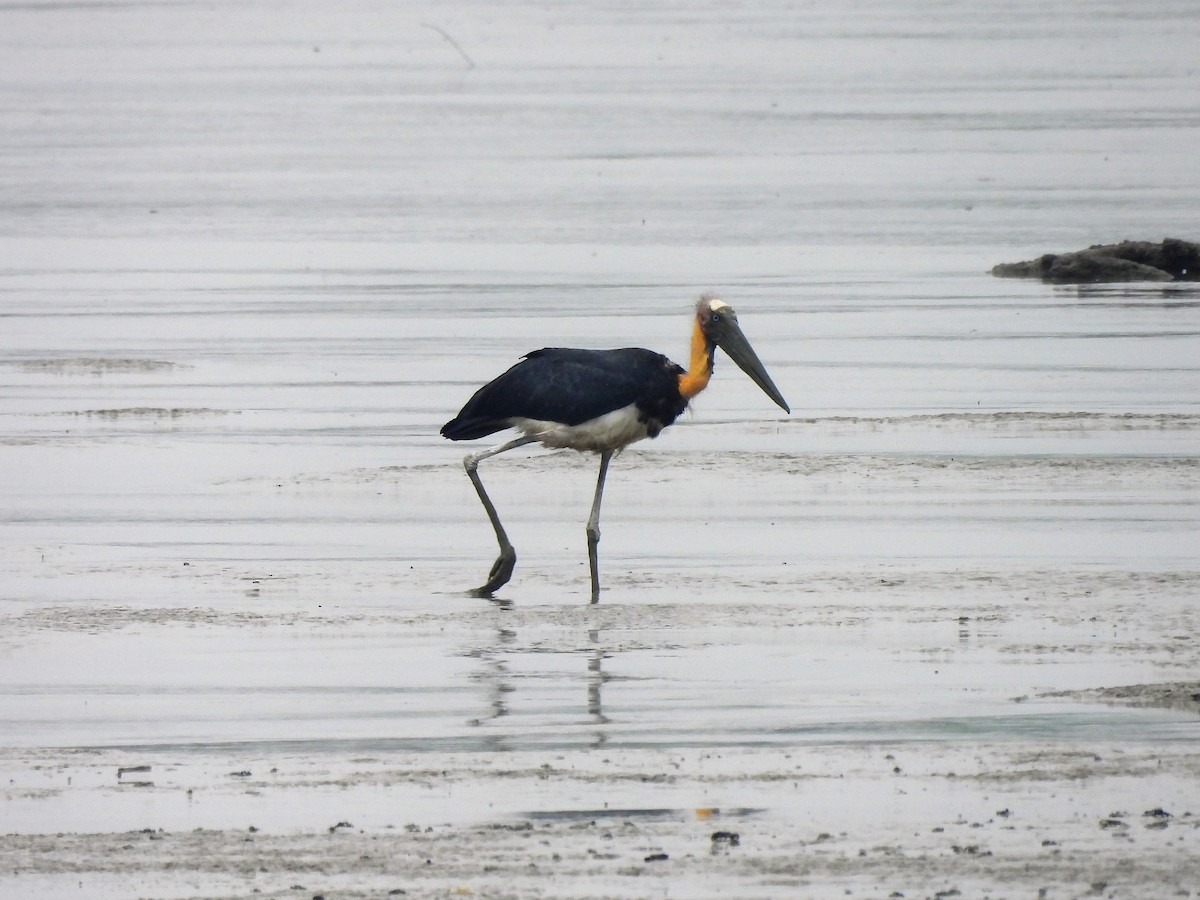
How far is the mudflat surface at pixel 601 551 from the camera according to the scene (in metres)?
7.74

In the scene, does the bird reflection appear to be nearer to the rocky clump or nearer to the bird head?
the bird head

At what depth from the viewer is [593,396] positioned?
1230 centimetres

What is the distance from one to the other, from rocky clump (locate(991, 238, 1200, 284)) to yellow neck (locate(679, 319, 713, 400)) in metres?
12.2

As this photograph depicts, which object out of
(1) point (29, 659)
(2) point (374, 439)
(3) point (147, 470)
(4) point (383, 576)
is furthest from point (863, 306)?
(1) point (29, 659)

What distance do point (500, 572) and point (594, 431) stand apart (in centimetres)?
93

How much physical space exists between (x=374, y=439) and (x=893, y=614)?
593 cm

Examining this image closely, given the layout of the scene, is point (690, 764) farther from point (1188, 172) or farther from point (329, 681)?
point (1188, 172)

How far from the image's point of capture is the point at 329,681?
32.9 ft

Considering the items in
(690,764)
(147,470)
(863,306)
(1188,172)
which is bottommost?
(690,764)

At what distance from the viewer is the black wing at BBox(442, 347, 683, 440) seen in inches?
485

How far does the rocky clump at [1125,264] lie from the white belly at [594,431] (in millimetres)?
12612

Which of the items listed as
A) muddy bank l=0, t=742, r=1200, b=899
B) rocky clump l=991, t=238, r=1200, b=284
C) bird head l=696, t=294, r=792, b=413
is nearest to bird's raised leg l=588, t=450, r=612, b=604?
bird head l=696, t=294, r=792, b=413

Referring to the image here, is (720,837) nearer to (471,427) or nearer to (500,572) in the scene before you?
(500,572)

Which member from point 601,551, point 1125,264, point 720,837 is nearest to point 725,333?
point 601,551
